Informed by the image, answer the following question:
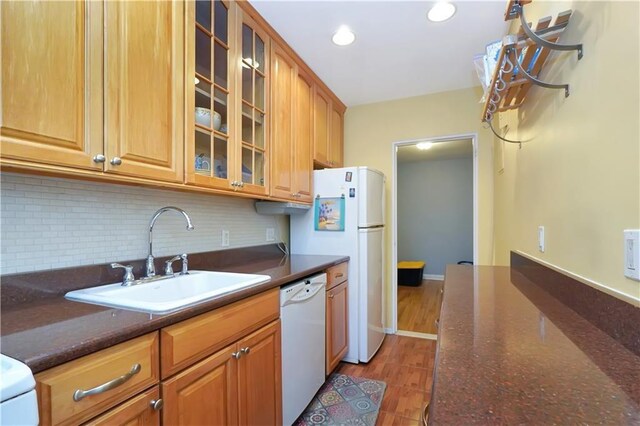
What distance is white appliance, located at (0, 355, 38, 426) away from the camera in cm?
52

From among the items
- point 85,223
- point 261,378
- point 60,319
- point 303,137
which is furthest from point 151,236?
point 303,137

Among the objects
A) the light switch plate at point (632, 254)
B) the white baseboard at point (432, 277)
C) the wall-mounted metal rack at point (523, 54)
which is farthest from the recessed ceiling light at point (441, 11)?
the white baseboard at point (432, 277)

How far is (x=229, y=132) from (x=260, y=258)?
3.43 ft

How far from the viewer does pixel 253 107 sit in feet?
6.12

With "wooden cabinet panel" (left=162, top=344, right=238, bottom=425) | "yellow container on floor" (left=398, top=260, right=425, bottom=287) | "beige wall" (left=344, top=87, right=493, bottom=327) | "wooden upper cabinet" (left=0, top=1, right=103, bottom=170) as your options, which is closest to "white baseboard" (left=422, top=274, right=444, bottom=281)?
"yellow container on floor" (left=398, top=260, right=425, bottom=287)

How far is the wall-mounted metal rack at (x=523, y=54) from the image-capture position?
0.95 m

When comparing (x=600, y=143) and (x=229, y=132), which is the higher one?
(x=229, y=132)

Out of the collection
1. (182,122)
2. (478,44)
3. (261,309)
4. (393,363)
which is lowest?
(393,363)

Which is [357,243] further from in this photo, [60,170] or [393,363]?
[60,170]

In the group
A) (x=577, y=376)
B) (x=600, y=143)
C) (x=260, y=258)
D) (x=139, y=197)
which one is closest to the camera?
(x=577, y=376)

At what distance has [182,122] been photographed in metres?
1.34

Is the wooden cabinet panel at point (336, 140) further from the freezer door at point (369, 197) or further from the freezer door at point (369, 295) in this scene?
the freezer door at point (369, 295)

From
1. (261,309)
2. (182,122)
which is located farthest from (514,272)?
(182,122)

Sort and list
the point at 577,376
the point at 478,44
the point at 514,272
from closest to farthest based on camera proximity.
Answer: the point at 577,376, the point at 514,272, the point at 478,44
